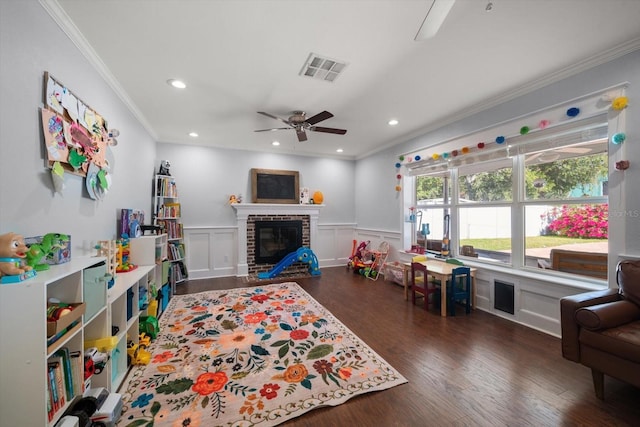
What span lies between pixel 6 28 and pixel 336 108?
2836 millimetres

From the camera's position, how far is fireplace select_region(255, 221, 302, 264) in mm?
5234

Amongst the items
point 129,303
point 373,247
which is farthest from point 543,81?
point 129,303

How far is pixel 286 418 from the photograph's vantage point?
5.10 ft

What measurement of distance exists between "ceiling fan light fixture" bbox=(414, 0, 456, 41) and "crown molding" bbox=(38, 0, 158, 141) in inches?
93.9

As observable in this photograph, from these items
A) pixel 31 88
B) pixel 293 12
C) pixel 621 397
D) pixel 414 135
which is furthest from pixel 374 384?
pixel 414 135

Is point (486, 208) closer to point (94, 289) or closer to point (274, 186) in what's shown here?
point (274, 186)

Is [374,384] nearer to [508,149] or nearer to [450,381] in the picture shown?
[450,381]

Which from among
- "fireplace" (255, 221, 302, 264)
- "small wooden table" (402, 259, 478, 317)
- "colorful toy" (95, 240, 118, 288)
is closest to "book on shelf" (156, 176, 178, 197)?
"fireplace" (255, 221, 302, 264)

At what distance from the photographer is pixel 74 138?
1.88 metres

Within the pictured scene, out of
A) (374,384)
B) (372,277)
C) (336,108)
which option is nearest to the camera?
(374,384)

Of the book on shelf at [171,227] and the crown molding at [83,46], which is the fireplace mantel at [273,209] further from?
the crown molding at [83,46]

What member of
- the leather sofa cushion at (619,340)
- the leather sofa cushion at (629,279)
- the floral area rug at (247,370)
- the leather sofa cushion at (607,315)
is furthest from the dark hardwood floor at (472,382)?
the leather sofa cushion at (629,279)

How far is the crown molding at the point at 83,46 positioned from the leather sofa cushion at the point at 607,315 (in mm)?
4157

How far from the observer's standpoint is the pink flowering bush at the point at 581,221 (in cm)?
243
